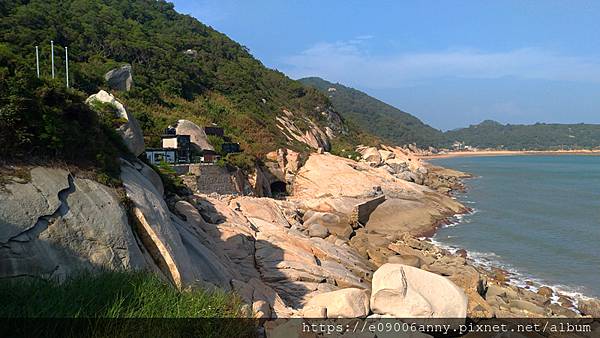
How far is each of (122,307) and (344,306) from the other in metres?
6.42

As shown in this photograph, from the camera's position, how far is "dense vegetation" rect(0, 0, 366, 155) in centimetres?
4062

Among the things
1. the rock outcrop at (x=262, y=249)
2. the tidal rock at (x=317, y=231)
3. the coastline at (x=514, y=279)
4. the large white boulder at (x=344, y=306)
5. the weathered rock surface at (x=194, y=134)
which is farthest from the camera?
the weathered rock surface at (x=194, y=134)

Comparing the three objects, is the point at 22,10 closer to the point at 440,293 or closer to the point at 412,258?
the point at 412,258

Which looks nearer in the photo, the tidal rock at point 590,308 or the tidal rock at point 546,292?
the tidal rock at point 590,308

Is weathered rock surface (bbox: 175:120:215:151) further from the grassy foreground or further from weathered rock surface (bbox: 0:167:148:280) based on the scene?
the grassy foreground

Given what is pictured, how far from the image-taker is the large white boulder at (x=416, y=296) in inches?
417

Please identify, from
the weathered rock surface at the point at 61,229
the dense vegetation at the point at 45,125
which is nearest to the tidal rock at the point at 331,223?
the dense vegetation at the point at 45,125

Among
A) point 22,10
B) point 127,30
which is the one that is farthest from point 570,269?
point 127,30

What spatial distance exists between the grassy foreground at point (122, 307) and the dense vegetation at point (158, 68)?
27.8 metres

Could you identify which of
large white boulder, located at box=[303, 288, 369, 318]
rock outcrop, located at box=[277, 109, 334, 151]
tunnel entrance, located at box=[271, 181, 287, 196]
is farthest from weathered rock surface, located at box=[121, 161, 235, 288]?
rock outcrop, located at box=[277, 109, 334, 151]

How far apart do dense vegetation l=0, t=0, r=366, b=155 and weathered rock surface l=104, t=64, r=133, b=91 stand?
923 millimetres

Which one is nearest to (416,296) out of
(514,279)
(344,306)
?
(344,306)

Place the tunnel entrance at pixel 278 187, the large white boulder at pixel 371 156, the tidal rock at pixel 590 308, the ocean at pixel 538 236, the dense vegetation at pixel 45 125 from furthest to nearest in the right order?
the large white boulder at pixel 371 156
the tunnel entrance at pixel 278 187
the ocean at pixel 538 236
the tidal rock at pixel 590 308
the dense vegetation at pixel 45 125

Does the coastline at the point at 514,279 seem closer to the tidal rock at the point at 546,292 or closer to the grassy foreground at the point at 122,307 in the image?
the tidal rock at the point at 546,292
